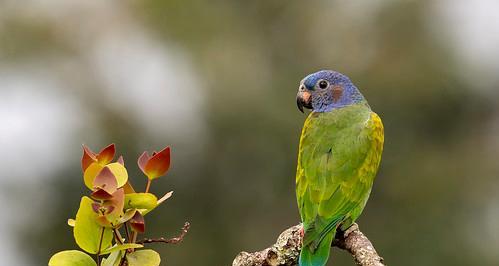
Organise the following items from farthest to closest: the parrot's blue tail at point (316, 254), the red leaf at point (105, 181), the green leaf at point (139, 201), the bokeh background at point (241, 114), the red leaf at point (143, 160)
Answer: the bokeh background at point (241, 114) → the parrot's blue tail at point (316, 254) → the red leaf at point (143, 160) → the green leaf at point (139, 201) → the red leaf at point (105, 181)

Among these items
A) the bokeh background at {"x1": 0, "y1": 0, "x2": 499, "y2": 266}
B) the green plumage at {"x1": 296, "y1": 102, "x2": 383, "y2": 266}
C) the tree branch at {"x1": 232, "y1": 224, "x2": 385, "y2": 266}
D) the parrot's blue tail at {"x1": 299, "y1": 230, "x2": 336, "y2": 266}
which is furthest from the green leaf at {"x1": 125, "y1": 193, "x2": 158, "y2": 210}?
the bokeh background at {"x1": 0, "y1": 0, "x2": 499, "y2": 266}

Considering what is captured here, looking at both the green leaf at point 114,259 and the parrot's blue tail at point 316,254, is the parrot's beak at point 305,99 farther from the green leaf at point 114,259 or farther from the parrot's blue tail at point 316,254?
the green leaf at point 114,259

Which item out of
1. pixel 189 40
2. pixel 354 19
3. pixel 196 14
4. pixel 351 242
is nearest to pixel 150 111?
pixel 189 40

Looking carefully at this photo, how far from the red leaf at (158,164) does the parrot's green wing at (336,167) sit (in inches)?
75.3

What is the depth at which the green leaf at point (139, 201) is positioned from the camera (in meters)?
3.07

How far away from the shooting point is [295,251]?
14.9 feet

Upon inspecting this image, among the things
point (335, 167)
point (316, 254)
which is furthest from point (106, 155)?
point (335, 167)

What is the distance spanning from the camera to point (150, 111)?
17.7 metres

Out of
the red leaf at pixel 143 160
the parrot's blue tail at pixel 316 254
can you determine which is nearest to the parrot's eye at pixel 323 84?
the parrot's blue tail at pixel 316 254

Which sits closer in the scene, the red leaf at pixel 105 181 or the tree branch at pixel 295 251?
the red leaf at pixel 105 181

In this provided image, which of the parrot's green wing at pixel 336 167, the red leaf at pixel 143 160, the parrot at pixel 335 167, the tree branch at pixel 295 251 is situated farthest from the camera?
the parrot's green wing at pixel 336 167

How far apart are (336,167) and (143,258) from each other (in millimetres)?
2558

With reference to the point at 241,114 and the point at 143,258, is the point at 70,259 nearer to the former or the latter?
the point at 143,258

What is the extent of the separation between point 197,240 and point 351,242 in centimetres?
1331
